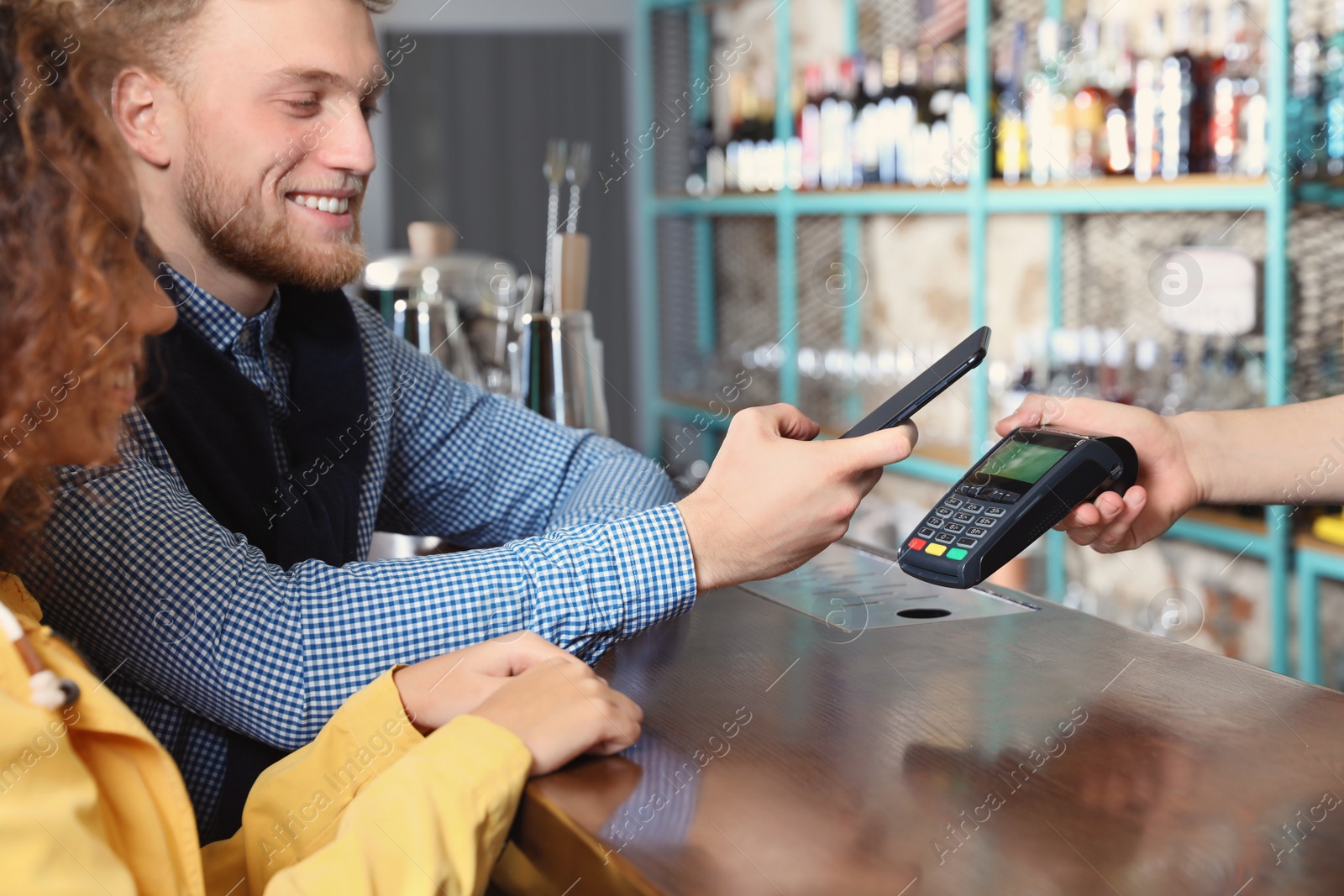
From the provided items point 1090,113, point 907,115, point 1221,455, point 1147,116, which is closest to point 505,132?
point 907,115

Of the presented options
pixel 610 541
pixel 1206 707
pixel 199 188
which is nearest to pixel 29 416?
pixel 610 541

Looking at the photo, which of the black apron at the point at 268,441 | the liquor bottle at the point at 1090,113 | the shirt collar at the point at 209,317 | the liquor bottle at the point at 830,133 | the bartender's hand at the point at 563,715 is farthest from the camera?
the liquor bottle at the point at 830,133

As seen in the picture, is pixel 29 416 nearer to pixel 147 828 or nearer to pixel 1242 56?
pixel 147 828

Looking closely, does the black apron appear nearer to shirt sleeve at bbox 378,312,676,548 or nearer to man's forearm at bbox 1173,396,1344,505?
shirt sleeve at bbox 378,312,676,548

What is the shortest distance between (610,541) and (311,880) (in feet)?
1.10

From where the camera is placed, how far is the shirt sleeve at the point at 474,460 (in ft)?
4.48

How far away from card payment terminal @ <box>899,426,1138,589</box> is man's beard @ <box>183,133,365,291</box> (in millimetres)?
614

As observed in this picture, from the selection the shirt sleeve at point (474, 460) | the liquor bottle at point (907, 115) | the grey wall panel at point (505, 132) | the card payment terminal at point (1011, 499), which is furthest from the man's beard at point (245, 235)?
the grey wall panel at point (505, 132)

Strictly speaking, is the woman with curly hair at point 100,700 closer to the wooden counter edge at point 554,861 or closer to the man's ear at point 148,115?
the wooden counter edge at point 554,861

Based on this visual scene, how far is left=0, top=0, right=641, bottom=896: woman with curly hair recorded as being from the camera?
2.01 feet

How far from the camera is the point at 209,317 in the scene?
1126 millimetres

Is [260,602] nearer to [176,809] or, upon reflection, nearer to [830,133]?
[176,809]

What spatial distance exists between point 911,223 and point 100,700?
2609 millimetres

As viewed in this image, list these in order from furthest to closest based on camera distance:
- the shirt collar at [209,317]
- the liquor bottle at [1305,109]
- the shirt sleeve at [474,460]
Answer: the liquor bottle at [1305,109] → the shirt sleeve at [474,460] → the shirt collar at [209,317]
